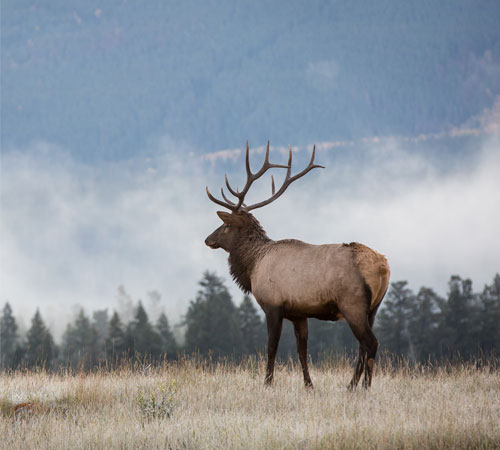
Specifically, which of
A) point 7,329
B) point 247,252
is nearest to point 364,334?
point 247,252

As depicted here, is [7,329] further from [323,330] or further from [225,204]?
[225,204]

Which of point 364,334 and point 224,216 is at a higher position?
point 224,216

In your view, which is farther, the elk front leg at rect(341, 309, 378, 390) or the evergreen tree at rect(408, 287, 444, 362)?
the evergreen tree at rect(408, 287, 444, 362)

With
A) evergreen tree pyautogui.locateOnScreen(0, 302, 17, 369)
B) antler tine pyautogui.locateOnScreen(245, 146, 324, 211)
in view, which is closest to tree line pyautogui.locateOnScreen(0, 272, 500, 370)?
evergreen tree pyautogui.locateOnScreen(0, 302, 17, 369)

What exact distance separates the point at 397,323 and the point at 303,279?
108 ft

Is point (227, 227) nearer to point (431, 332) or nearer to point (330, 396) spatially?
point (330, 396)

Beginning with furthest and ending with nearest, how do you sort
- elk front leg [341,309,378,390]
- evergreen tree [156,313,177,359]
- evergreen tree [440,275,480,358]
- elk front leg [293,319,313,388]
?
evergreen tree [156,313,177,359], evergreen tree [440,275,480,358], elk front leg [293,319,313,388], elk front leg [341,309,378,390]

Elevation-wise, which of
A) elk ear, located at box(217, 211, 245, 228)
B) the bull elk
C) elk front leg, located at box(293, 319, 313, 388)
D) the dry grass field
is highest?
elk ear, located at box(217, 211, 245, 228)

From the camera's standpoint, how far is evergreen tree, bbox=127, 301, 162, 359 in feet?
125

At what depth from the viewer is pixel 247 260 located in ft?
30.8

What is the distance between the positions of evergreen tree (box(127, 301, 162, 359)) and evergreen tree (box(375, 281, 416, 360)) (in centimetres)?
1410

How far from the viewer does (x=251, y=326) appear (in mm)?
42469

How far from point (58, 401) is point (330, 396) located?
372cm

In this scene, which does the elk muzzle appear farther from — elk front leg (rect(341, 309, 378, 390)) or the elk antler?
elk front leg (rect(341, 309, 378, 390))
